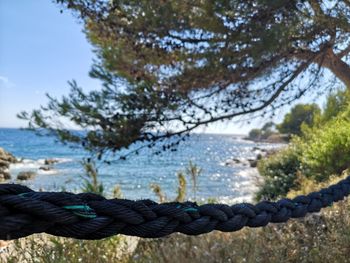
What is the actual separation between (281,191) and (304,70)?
593 centimetres

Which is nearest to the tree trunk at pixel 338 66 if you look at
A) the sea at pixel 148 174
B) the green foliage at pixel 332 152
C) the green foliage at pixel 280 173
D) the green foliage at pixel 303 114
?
the green foliage at pixel 303 114

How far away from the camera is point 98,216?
3.70 ft

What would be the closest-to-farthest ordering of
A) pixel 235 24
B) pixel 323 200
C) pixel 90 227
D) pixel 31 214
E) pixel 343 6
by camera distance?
pixel 31 214
pixel 90 227
pixel 323 200
pixel 343 6
pixel 235 24

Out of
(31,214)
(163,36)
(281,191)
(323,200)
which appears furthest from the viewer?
(281,191)

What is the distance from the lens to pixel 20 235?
984 millimetres

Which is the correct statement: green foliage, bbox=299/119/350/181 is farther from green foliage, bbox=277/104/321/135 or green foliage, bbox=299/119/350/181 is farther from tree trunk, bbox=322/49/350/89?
tree trunk, bbox=322/49/350/89

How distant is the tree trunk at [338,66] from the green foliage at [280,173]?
509 centimetres

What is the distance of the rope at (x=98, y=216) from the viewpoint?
0.96 metres

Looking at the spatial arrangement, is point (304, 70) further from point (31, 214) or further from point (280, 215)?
point (31, 214)

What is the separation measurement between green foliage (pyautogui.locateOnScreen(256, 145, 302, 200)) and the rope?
34.3 feet

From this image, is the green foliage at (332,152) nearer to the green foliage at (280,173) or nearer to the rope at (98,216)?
the green foliage at (280,173)

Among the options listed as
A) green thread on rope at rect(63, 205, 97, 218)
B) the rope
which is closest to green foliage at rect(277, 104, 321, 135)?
the rope

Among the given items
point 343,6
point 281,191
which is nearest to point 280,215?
point 343,6

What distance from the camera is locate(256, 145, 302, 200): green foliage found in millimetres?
12072
